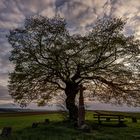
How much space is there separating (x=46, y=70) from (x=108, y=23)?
30.0ft

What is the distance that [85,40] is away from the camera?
112 ft

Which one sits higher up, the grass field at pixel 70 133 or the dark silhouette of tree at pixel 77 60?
the dark silhouette of tree at pixel 77 60

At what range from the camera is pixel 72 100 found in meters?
36.3

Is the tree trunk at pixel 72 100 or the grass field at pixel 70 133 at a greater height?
the tree trunk at pixel 72 100

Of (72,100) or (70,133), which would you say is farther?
(72,100)

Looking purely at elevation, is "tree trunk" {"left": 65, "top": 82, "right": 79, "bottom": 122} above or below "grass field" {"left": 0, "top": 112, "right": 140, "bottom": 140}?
above

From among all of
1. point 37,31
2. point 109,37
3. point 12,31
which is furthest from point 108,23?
point 12,31

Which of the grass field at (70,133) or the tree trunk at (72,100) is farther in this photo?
the tree trunk at (72,100)

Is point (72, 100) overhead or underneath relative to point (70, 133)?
overhead

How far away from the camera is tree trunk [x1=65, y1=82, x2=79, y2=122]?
36.1 metres

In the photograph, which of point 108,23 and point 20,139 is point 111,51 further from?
point 20,139

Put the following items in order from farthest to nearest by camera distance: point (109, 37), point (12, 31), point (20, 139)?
point (12, 31)
point (109, 37)
point (20, 139)

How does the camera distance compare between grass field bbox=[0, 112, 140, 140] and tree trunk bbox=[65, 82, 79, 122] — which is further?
tree trunk bbox=[65, 82, 79, 122]

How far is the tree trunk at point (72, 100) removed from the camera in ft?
119
